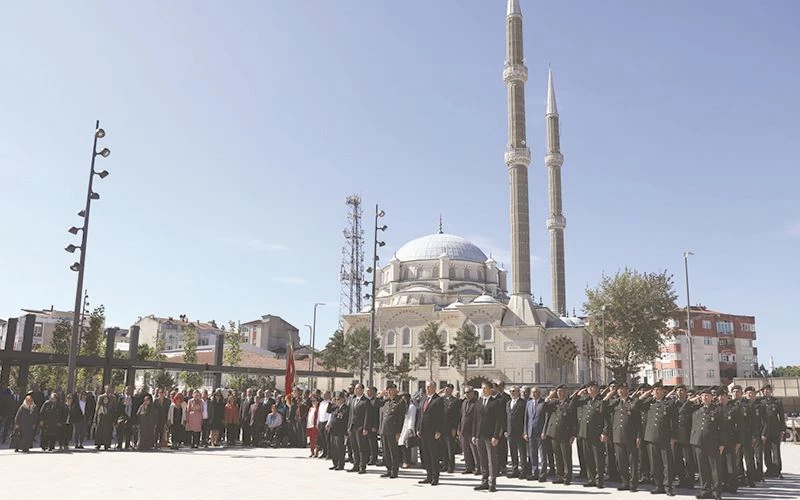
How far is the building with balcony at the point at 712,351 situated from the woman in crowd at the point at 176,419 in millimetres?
60751

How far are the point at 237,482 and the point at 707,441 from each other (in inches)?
283

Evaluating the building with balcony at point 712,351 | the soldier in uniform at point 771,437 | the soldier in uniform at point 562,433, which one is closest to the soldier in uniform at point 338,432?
the soldier in uniform at point 562,433

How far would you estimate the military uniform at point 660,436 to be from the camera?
1001 cm

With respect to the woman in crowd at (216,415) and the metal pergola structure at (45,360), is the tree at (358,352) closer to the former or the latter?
the metal pergola structure at (45,360)

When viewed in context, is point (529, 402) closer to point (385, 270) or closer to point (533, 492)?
point (533, 492)

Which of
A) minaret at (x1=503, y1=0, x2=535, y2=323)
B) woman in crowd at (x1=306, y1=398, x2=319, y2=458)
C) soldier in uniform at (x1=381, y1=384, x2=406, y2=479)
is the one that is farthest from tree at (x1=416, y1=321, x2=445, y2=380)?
soldier in uniform at (x1=381, y1=384, x2=406, y2=479)

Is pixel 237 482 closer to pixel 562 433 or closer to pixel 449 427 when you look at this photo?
pixel 449 427

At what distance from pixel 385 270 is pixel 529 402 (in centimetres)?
6177

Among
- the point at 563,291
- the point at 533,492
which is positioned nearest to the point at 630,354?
the point at 563,291

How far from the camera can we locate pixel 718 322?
72.8 meters

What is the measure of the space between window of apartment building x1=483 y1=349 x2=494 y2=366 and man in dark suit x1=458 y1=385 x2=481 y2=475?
44.4 metres

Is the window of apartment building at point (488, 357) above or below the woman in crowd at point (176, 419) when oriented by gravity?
above

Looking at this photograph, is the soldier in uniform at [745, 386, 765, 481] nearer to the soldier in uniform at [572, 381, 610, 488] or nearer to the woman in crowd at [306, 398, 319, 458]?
the soldier in uniform at [572, 381, 610, 488]

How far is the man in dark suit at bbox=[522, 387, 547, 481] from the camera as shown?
1170 centimetres
